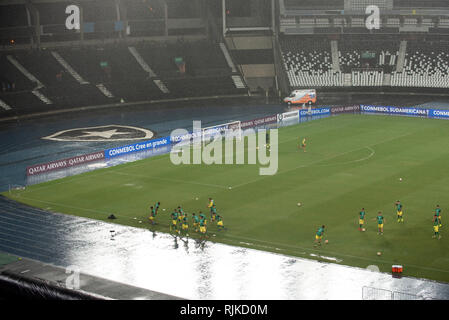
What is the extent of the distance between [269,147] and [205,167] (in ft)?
31.7

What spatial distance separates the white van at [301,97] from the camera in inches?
Answer: 3750

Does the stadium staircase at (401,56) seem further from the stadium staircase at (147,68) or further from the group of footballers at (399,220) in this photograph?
the group of footballers at (399,220)

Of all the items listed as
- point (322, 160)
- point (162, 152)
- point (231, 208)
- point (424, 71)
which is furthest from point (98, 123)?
point (424, 71)

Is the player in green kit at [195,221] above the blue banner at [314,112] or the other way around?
the other way around

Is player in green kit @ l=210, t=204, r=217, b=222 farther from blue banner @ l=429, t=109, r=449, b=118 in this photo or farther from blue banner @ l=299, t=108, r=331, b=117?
blue banner @ l=429, t=109, r=449, b=118

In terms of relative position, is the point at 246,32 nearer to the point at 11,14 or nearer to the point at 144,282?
the point at 11,14

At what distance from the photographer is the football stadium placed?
37000 mm

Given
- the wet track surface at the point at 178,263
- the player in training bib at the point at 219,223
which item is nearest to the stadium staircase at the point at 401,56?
the player in training bib at the point at 219,223

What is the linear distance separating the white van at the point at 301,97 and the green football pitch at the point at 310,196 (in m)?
23.5

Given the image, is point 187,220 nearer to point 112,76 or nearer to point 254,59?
point 112,76

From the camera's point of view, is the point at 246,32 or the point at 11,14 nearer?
the point at 11,14

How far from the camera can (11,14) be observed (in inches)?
3868

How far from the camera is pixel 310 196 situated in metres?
50.6

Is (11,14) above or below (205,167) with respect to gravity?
above
